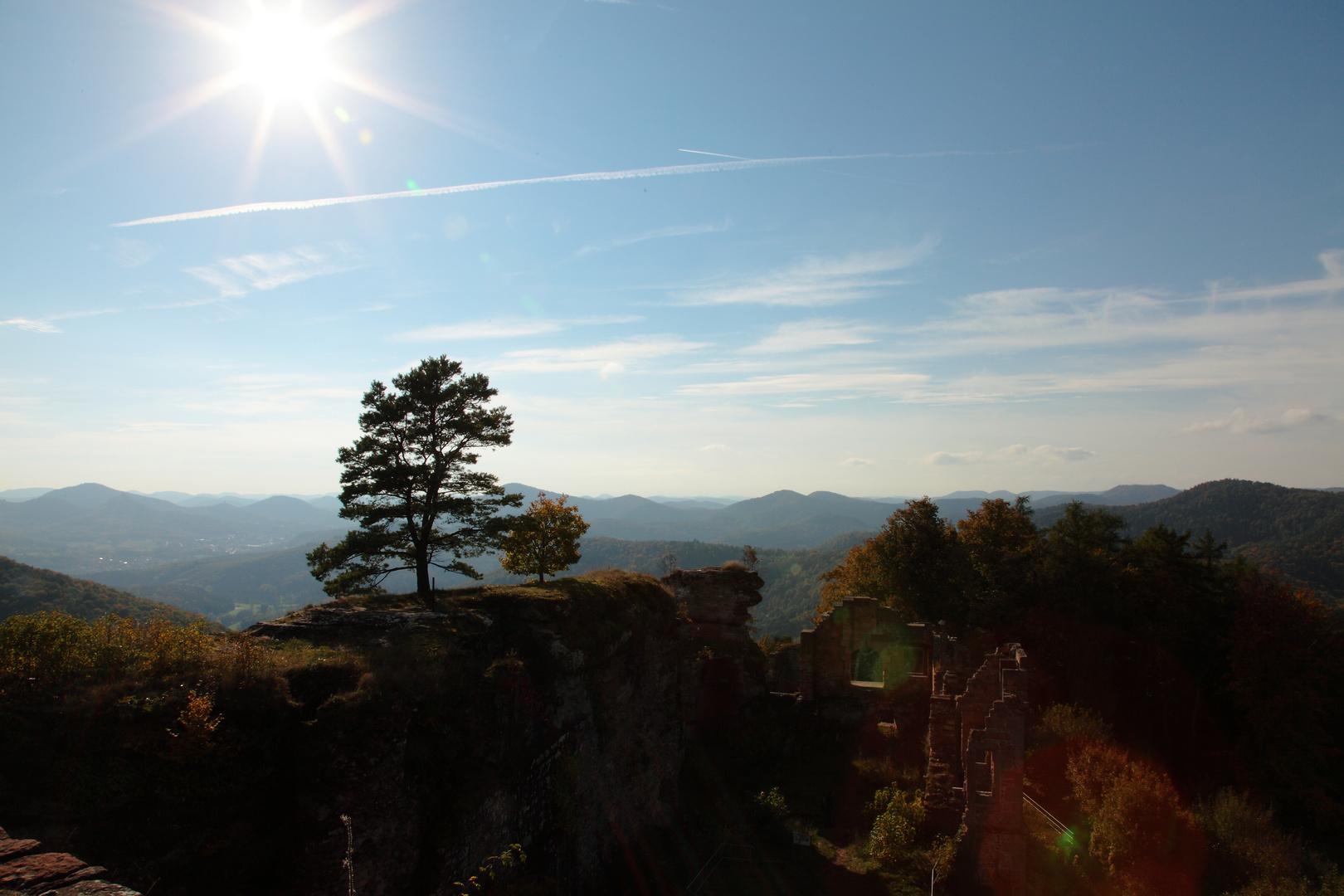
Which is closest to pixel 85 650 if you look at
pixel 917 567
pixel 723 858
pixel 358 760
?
pixel 358 760

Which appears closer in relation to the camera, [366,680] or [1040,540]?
[366,680]

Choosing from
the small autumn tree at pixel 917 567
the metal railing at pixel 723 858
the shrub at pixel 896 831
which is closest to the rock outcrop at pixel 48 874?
the metal railing at pixel 723 858

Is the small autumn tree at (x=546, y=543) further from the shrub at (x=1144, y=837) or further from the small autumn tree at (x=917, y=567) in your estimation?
the small autumn tree at (x=917, y=567)

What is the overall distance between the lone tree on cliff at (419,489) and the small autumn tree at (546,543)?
225 centimetres

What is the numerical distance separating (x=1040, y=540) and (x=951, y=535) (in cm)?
433

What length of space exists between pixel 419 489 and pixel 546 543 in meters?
4.68

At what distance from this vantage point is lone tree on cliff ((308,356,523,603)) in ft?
49.1

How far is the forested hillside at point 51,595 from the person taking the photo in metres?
41.7

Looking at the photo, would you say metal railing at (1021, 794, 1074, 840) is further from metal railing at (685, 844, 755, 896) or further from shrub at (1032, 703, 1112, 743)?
metal railing at (685, 844, 755, 896)

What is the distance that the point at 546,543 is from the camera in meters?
19.3

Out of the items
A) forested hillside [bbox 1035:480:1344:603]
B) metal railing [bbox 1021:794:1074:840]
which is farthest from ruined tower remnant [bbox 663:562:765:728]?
forested hillside [bbox 1035:480:1344:603]

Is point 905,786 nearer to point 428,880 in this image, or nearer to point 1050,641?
point 1050,641

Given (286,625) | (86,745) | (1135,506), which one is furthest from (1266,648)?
(1135,506)

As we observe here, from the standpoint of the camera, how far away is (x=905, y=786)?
856 inches
